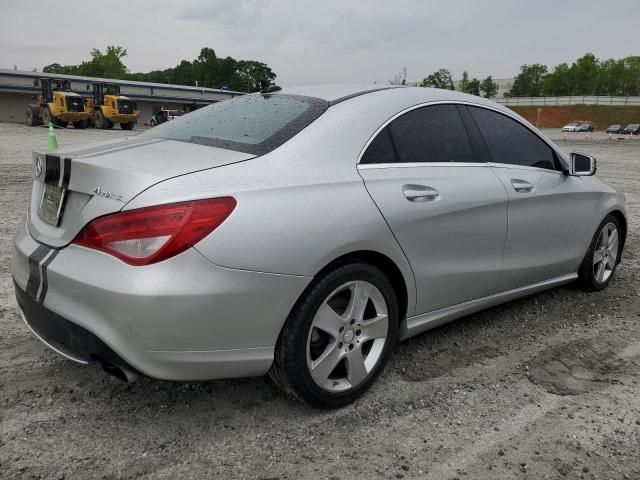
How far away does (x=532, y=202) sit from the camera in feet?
12.1

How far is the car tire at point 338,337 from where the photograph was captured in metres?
2.47

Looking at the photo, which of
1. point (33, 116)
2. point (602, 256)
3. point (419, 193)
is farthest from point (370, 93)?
point (33, 116)

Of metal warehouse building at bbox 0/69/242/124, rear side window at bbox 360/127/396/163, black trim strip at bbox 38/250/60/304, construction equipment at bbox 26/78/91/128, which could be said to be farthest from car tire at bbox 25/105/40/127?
rear side window at bbox 360/127/396/163

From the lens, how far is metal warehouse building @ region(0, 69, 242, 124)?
40312 mm

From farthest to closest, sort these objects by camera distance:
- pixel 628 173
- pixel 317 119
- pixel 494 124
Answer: pixel 628 173 < pixel 494 124 < pixel 317 119

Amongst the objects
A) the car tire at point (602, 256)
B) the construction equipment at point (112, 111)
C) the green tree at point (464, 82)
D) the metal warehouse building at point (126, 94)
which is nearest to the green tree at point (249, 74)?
the green tree at point (464, 82)

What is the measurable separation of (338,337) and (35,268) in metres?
1.39

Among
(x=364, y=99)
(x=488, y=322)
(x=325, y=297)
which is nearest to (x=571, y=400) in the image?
(x=488, y=322)

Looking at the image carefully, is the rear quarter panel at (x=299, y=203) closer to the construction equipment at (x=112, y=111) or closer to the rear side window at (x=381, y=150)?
the rear side window at (x=381, y=150)

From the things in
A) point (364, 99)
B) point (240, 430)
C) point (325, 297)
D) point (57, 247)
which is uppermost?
point (364, 99)

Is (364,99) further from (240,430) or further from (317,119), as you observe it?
(240,430)

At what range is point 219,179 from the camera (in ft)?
7.59

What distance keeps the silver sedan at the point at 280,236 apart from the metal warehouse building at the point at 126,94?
34784 millimetres

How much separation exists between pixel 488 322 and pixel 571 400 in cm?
110
